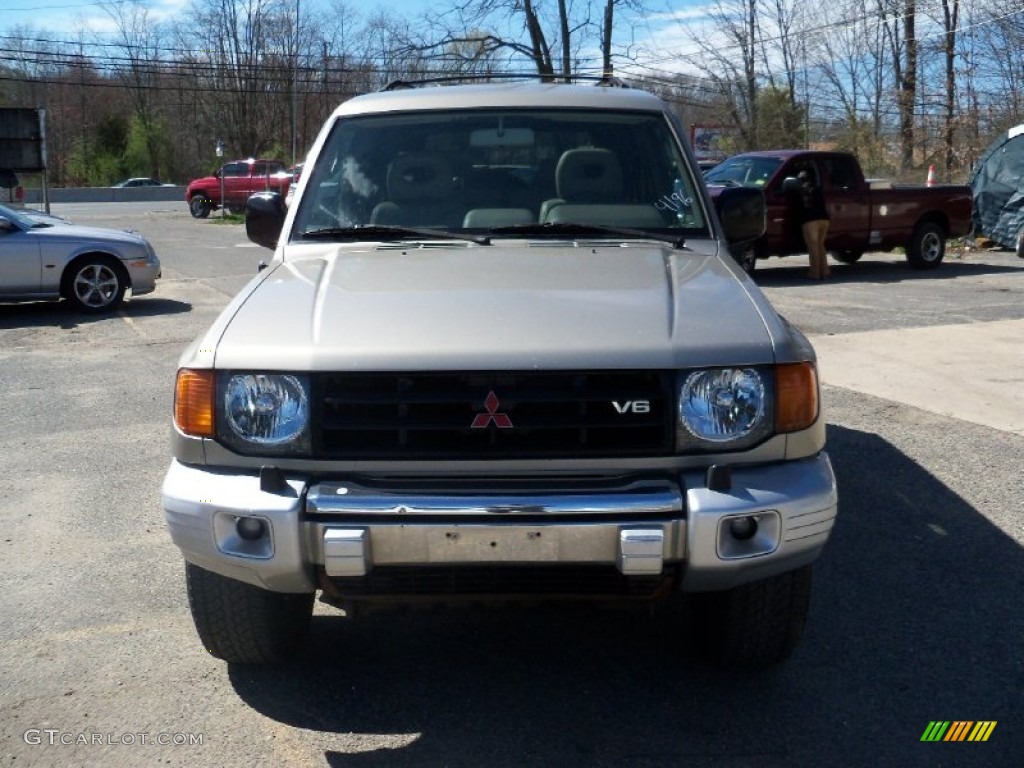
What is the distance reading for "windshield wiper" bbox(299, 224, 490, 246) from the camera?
14.2 ft

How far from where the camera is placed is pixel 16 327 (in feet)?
40.8

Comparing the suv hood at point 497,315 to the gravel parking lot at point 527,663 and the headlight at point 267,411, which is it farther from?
the gravel parking lot at point 527,663

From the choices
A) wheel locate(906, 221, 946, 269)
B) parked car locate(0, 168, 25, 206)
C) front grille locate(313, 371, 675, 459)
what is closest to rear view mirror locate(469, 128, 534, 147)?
front grille locate(313, 371, 675, 459)

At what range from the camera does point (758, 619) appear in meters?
3.54

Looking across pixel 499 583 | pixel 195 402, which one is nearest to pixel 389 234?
pixel 195 402

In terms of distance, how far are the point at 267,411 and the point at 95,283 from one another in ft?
35.8

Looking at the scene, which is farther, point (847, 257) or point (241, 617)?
point (847, 257)

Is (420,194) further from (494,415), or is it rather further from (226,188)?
(226,188)

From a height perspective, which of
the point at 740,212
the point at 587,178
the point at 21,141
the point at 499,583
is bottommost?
the point at 499,583

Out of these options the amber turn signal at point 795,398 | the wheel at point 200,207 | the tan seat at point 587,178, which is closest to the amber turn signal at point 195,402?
the amber turn signal at point 795,398

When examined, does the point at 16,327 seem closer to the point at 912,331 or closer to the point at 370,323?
the point at 912,331

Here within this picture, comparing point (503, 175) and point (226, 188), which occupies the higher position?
point (226, 188)

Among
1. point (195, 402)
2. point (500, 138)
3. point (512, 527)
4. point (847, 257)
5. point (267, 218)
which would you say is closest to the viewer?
point (512, 527)

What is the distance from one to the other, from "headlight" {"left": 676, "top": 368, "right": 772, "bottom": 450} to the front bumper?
117mm
